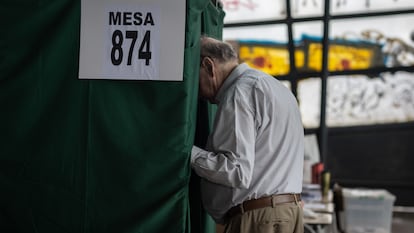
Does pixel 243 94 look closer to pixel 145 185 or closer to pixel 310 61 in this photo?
pixel 145 185

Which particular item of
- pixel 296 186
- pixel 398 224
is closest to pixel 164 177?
pixel 296 186

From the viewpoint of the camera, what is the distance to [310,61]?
314 inches

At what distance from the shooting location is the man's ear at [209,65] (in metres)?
2.49

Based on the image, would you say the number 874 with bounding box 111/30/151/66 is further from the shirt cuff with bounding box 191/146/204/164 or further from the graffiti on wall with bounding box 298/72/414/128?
the graffiti on wall with bounding box 298/72/414/128

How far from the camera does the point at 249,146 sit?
232 cm

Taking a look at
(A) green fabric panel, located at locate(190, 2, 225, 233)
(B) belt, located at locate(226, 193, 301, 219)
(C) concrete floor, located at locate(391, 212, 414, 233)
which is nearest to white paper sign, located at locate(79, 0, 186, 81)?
(A) green fabric panel, located at locate(190, 2, 225, 233)

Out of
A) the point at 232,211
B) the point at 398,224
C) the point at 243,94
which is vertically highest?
the point at 243,94

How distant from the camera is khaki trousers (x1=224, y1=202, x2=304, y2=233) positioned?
2.45 m

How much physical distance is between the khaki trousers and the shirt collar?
1.58 ft

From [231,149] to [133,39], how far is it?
21.3 inches

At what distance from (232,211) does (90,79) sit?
77cm

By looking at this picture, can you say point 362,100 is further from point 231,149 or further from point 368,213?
point 231,149

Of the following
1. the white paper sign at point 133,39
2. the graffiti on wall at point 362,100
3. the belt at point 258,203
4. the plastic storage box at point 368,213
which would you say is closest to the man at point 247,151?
the belt at point 258,203

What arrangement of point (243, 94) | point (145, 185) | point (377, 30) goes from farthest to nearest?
point (377, 30), point (243, 94), point (145, 185)
